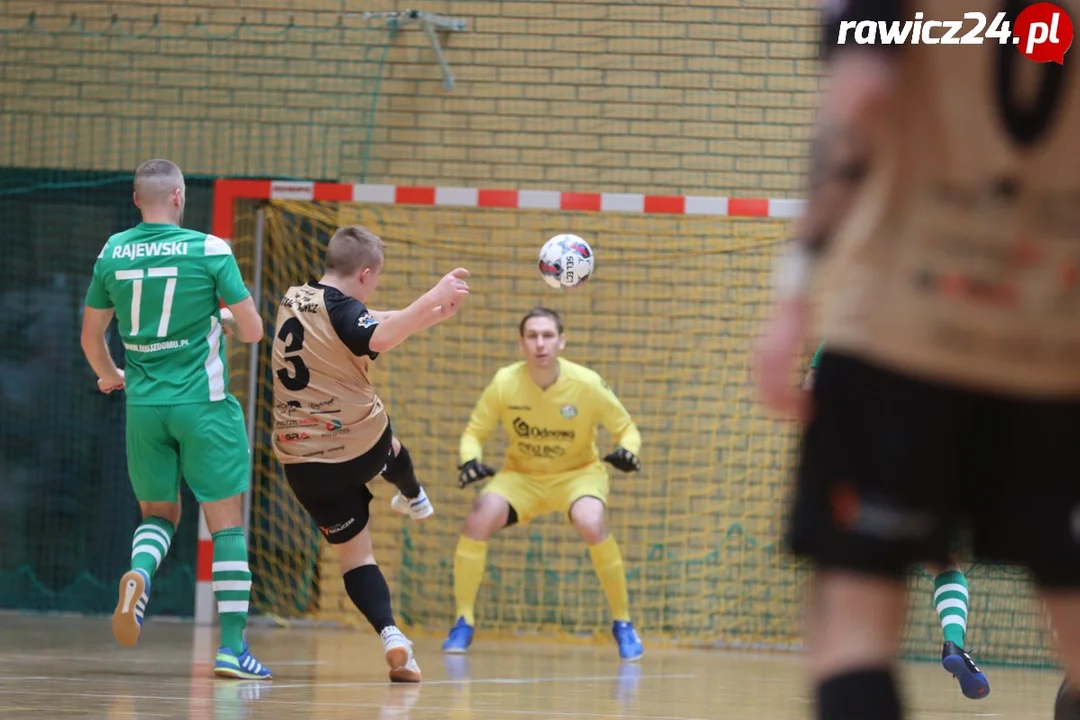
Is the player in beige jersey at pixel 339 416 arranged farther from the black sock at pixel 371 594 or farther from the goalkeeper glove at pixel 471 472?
the goalkeeper glove at pixel 471 472

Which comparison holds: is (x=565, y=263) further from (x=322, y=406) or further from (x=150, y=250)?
(x=150, y=250)

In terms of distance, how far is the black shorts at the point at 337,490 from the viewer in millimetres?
6262

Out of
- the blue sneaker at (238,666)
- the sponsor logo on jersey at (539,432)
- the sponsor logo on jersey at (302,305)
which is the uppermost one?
the sponsor logo on jersey at (302,305)

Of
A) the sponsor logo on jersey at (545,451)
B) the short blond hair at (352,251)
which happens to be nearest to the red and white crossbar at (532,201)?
the sponsor logo on jersey at (545,451)

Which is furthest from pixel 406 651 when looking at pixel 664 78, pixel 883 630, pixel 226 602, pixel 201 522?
pixel 664 78

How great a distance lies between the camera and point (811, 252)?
2.03m

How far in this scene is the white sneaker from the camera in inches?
242

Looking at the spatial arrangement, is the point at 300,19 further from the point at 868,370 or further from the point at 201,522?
the point at 868,370

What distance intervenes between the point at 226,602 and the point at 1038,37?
15.5 feet

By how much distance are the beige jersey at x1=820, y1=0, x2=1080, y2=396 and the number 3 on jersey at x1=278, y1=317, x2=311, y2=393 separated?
4.56 meters

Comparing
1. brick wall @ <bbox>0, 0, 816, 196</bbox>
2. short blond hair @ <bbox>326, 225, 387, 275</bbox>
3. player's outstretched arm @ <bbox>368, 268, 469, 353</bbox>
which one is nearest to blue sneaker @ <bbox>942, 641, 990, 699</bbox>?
player's outstretched arm @ <bbox>368, 268, 469, 353</bbox>

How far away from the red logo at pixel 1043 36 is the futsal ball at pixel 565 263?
590 cm

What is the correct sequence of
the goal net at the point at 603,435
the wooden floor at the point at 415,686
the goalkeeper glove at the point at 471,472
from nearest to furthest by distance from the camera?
the wooden floor at the point at 415,686 < the goalkeeper glove at the point at 471,472 < the goal net at the point at 603,435

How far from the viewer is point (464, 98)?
33.7 ft
